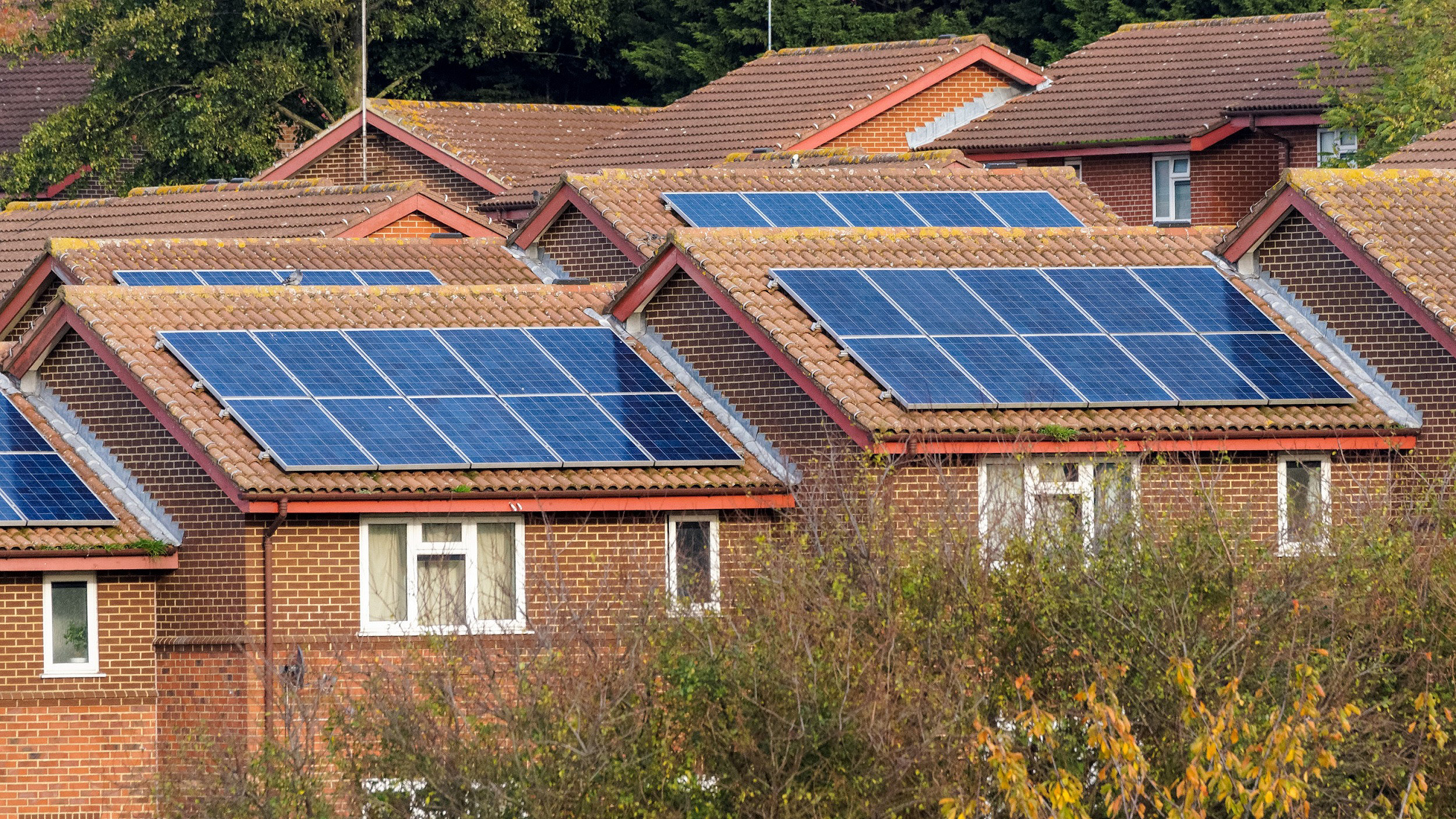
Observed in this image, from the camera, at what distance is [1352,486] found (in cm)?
2531

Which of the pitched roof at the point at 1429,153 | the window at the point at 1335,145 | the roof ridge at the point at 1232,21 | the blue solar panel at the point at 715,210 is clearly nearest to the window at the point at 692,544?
the blue solar panel at the point at 715,210

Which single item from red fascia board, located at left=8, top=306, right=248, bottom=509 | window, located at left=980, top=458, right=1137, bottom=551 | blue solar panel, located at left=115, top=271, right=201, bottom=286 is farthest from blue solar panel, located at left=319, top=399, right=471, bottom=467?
blue solar panel, located at left=115, top=271, right=201, bottom=286

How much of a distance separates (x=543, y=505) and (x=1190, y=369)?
269 inches

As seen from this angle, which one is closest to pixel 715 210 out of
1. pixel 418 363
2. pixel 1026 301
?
pixel 1026 301

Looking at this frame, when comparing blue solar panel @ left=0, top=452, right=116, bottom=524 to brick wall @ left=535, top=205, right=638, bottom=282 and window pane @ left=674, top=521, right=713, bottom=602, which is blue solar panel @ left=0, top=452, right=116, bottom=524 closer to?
window pane @ left=674, top=521, right=713, bottom=602

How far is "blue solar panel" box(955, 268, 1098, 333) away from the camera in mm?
26844

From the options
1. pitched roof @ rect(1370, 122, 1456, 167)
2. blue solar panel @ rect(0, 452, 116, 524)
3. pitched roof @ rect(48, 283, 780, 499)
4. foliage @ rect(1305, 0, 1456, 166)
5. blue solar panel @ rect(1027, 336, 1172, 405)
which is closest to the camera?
pitched roof @ rect(48, 283, 780, 499)

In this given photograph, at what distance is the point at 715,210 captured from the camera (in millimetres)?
32031

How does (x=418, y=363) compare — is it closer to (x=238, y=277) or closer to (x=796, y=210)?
(x=238, y=277)

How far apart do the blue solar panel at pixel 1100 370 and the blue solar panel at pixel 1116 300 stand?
48 cm

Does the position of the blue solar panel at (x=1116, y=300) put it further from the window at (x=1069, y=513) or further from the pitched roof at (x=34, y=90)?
the pitched roof at (x=34, y=90)

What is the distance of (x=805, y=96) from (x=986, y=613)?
30820mm

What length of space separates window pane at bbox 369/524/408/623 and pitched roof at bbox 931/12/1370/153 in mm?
21713

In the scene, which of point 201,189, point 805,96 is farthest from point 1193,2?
point 201,189
